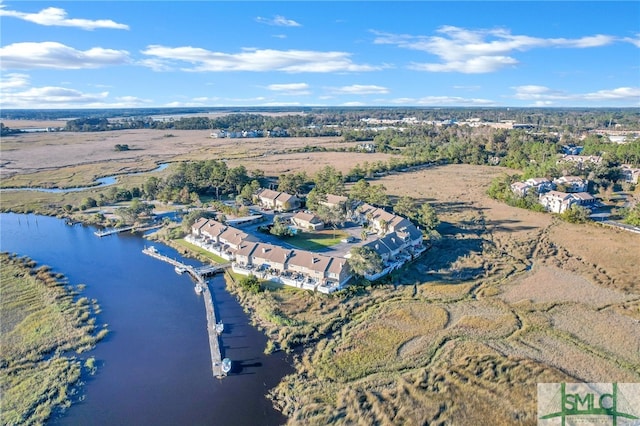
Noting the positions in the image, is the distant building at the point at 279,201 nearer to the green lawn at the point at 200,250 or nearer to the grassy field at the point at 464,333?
the green lawn at the point at 200,250

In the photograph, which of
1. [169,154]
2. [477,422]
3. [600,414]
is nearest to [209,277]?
[477,422]

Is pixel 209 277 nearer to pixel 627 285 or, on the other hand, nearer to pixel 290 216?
pixel 290 216

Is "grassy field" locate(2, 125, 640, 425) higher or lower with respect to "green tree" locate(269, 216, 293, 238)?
lower

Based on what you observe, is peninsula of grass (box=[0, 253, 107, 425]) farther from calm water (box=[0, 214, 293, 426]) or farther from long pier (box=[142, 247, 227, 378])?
long pier (box=[142, 247, 227, 378])

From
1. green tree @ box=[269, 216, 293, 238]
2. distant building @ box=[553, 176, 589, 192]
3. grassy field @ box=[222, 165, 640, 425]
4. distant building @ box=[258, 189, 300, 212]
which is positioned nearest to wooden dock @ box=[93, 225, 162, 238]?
distant building @ box=[258, 189, 300, 212]

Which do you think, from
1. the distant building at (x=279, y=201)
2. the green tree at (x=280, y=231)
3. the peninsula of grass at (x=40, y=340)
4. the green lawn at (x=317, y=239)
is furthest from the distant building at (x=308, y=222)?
the peninsula of grass at (x=40, y=340)
